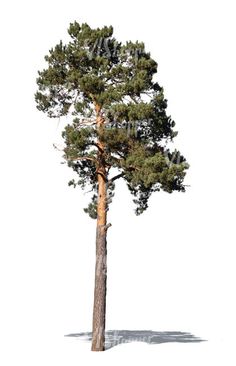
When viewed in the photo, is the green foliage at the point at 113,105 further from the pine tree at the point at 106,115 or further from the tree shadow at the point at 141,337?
the tree shadow at the point at 141,337

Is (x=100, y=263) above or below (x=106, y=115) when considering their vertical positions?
below

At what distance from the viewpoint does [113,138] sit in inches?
1061

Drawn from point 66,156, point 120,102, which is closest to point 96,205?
point 66,156

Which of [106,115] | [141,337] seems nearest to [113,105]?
[106,115]

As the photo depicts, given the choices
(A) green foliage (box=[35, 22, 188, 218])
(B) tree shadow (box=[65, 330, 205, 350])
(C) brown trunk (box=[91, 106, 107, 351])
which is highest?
(A) green foliage (box=[35, 22, 188, 218])

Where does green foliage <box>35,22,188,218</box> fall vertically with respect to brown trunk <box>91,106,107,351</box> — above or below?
above

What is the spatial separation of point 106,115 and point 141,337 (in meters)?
10.9

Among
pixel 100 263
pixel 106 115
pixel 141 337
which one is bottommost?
pixel 141 337

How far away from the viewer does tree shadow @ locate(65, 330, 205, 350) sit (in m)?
30.1

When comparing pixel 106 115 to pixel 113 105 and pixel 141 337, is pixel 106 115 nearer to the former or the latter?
pixel 113 105

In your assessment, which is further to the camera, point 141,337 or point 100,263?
point 141,337

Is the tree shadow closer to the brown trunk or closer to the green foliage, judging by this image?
the brown trunk

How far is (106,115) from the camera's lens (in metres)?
27.2

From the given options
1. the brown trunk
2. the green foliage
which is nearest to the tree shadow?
A: the brown trunk
